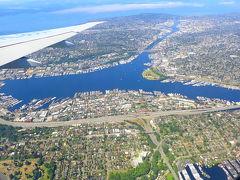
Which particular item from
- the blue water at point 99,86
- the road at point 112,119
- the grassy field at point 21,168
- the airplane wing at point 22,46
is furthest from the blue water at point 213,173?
the airplane wing at point 22,46

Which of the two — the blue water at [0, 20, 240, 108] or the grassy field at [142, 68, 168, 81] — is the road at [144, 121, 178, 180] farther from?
the grassy field at [142, 68, 168, 81]

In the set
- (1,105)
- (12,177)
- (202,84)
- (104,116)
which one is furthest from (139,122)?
(1,105)

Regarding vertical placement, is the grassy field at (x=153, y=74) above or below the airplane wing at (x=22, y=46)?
below

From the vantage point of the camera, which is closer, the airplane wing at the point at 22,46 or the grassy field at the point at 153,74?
the airplane wing at the point at 22,46

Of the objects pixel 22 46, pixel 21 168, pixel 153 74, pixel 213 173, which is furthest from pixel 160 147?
pixel 153 74

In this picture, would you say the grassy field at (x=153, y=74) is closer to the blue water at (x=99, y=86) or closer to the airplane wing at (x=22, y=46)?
the blue water at (x=99, y=86)

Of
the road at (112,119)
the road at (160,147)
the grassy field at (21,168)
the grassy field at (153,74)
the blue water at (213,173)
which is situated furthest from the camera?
the grassy field at (153,74)

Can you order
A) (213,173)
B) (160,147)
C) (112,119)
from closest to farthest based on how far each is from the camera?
(213,173) → (160,147) → (112,119)

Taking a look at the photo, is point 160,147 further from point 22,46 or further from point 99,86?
point 99,86

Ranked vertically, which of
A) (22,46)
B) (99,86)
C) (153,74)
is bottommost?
(153,74)
